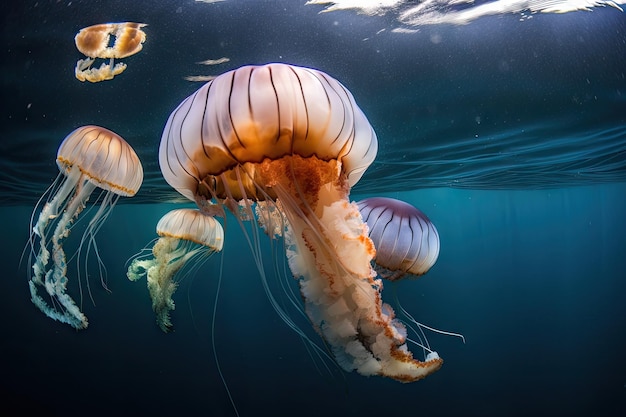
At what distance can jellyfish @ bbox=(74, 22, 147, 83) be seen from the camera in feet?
11.6

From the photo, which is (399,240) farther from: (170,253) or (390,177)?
(390,177)

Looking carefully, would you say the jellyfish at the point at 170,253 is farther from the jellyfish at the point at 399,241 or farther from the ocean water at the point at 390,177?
the jellyfish at the point at 399,241

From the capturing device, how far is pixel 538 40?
436 cm

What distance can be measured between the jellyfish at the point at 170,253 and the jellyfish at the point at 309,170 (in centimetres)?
305

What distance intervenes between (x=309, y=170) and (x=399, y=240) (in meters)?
2.54

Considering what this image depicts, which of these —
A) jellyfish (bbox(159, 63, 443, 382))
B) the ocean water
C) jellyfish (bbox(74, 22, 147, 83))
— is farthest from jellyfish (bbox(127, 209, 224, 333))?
jellyfish (bbox(159, 63, 443, 382))

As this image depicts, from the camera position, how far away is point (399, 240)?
14.4 feet

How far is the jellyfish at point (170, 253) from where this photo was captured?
208 inches

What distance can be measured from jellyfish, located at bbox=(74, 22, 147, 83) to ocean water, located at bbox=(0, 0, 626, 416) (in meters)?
0.09

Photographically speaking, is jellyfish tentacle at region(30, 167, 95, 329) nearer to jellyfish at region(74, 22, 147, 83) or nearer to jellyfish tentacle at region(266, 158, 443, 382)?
jellyfish at region(74, 22, 147, 83)

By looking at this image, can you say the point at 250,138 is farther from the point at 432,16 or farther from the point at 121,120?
the point at 121,120

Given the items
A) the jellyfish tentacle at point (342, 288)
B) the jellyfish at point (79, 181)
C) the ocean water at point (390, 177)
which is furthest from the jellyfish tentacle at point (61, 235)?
the jellyfish tentacle at point (342, 288)

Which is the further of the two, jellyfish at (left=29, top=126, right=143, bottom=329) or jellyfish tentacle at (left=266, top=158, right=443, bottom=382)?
jellyfish at (left=29, top=126, right=143, bottom=329)

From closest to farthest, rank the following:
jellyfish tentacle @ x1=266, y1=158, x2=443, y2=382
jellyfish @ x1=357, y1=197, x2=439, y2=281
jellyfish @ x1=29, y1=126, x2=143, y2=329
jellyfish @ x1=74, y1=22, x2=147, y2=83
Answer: jellyfish tentacle @ x1=266, y1=158, x2=443, y2=382
jellyfish @ x1=74, y1=22, x2=147, y2=83
jellyfish @ x1=29, y1=126, x2=143, y2=329
jellyfish @ x1=357, y1=197, x2=439, y2=281
